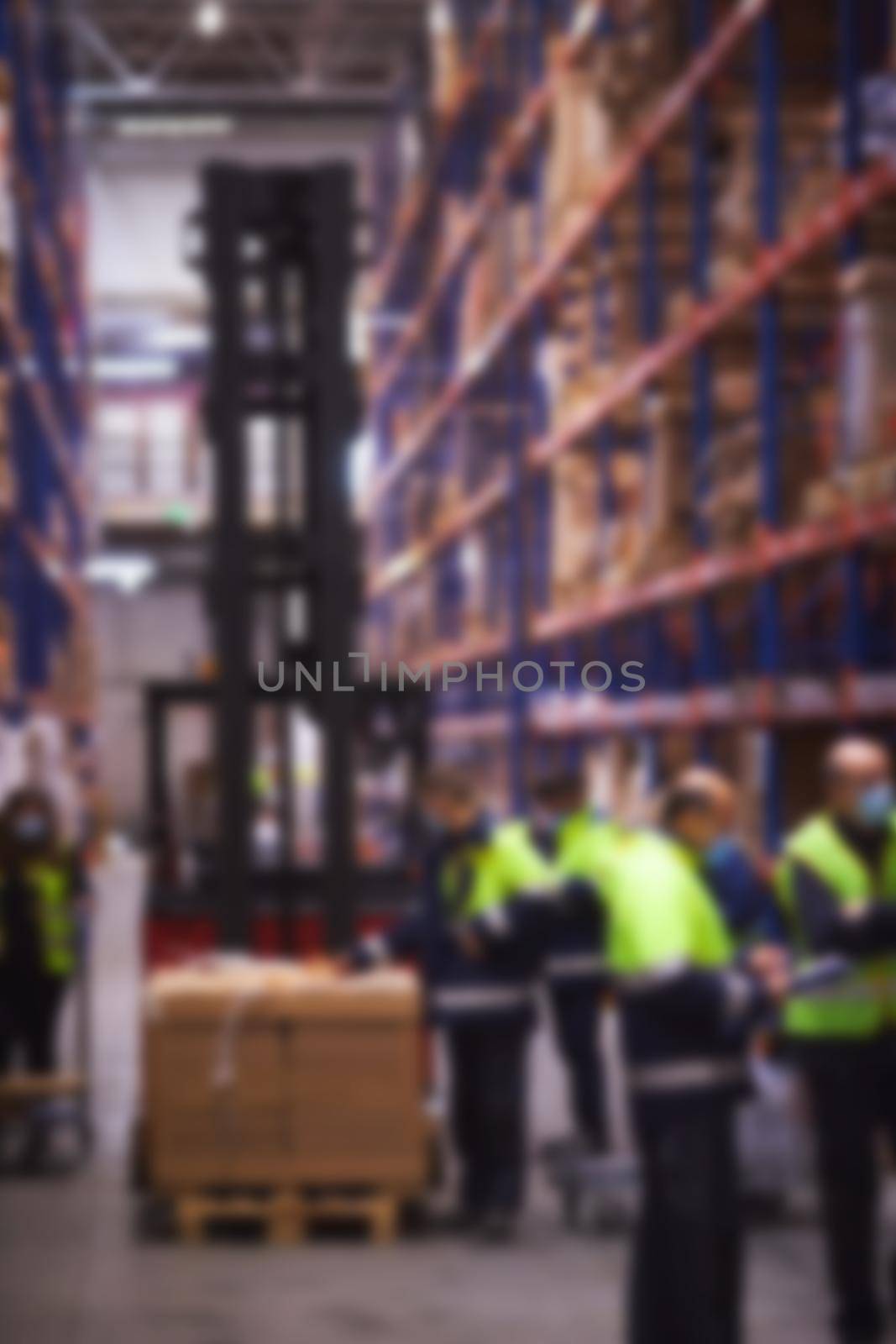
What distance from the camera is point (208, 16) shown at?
2939 centimetres

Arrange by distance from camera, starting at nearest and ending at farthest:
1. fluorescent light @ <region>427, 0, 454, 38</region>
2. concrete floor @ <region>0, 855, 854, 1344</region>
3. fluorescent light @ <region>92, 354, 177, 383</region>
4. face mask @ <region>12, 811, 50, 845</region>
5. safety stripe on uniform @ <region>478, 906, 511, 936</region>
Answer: concrete floor @ <region>0, 855, 854, 1344</region> < safety stripe on uniform @ <region>478, 906, 511, 936</region> < face mask @ <region>12, 811, 50, 845</region> < fluorescent light @ <region>427, 0, 454, 38</region> < fluorescent light @ <region>92, 354, 177, 383</region>

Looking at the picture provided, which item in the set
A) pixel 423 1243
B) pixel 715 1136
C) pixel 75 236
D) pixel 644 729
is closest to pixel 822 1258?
pixel 423 1243

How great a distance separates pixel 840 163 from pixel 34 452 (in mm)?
10179

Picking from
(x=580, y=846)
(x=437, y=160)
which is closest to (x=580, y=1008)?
(x=580, y=846)

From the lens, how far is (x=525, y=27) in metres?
17.7

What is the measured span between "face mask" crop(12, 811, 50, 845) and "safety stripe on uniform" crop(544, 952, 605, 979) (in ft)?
7.50

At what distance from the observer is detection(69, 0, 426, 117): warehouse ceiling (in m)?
30.5

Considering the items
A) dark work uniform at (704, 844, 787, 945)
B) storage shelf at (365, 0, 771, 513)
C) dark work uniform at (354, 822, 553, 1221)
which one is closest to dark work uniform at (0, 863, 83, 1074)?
dark work uniform at (354, 822, 553, 1221)

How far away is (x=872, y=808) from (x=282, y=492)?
9.59 feet

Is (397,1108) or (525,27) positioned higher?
(525,27)

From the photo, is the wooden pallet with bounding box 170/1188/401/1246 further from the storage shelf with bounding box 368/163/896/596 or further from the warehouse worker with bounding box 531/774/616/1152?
the storage shelf with bounding box 368/163/896/596

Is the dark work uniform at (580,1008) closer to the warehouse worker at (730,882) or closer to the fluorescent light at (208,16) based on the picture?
the warehouse worker at (730,882)

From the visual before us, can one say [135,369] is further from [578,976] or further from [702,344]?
[578,976]

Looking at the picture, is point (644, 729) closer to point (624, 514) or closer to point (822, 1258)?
point (624, 514)
